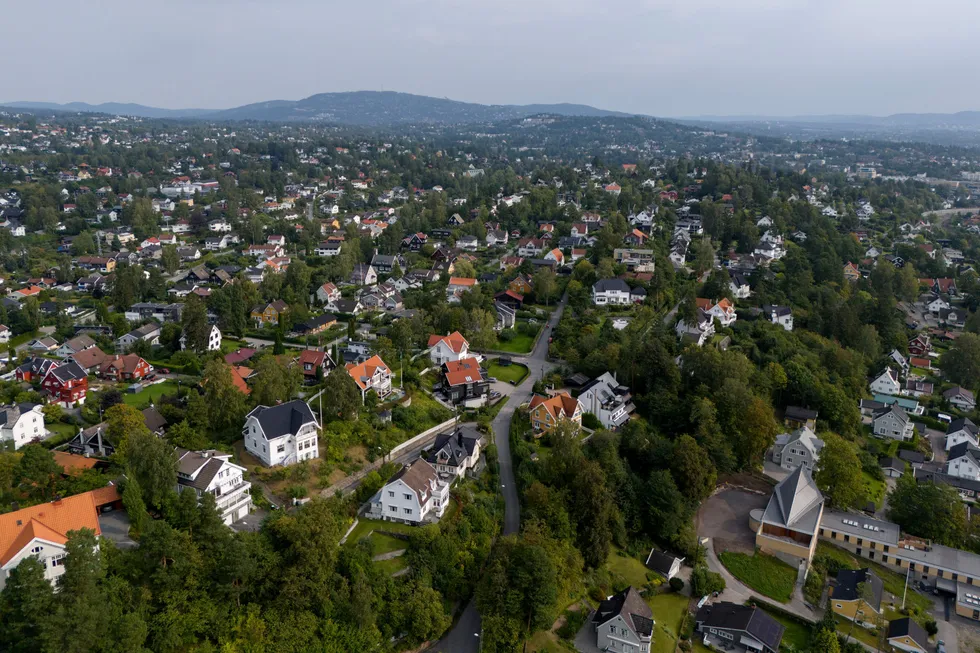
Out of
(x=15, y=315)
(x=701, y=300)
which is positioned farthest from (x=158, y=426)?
(x=701, y=300)

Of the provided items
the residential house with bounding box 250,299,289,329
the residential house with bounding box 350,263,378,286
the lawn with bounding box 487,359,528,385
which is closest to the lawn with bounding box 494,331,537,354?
the lawn with bounding box 487,359,528,385

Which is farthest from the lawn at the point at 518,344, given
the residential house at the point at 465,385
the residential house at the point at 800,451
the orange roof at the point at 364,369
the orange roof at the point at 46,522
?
the orange roof at the point at 46,522

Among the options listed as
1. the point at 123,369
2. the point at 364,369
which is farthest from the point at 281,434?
the point at 123,369

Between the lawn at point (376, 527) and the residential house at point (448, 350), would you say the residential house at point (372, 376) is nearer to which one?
the residential house at point (448, 350)

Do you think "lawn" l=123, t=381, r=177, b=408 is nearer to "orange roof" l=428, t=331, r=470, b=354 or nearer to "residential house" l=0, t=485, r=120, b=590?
"residential house" l=0, t=485, r=120, b=590

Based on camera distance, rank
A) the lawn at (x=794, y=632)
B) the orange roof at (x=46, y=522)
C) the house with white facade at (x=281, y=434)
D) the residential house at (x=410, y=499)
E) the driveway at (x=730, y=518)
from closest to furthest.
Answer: the orange roof at (x=46, y=522) < the lawn at (x=794, y=632) < the residential house at (x=410, y=499) < the house with white facade at (x=281, y=434) < the driveway at (x=730, y=518)

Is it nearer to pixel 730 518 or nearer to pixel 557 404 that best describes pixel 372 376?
pixel 557 404
